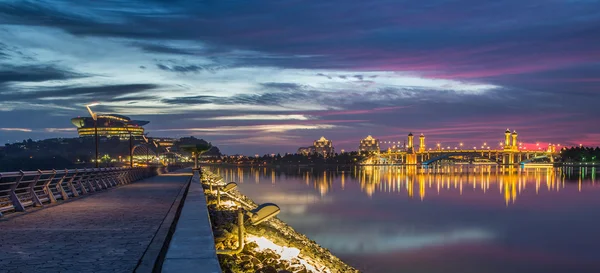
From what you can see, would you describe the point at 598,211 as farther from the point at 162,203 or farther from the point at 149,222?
the point at 149,222

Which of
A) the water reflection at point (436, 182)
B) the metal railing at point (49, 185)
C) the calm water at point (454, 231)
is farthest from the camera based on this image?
the water reflection at point (436, 182)

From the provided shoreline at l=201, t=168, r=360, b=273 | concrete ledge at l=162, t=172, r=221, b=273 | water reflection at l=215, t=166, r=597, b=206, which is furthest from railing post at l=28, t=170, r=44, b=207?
water reflection at l=215, t=166, r=597, b=206

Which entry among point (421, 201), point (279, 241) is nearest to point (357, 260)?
point (279, 241)

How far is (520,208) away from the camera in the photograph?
52.9m

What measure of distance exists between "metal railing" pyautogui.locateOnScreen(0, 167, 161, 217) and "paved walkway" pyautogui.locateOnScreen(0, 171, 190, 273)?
0.78 metres

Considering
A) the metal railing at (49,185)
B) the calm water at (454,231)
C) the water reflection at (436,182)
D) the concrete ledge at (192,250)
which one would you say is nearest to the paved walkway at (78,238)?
the concrete ledge at (192,250)

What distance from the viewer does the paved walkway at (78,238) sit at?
865 centimetres

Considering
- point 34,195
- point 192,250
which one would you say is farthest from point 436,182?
point 192,250

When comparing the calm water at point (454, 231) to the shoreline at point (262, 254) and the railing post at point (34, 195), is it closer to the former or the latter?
the shoreline at point (262, 254)

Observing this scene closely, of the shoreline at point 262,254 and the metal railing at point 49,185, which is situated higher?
the metal railing at point 49,185

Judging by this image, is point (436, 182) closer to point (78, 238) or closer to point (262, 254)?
point (262, 254)

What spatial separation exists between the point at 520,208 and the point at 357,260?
32785 millimetres

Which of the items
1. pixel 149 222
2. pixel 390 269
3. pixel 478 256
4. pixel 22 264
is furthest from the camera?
pixel 478 256

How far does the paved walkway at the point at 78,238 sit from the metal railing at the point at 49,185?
784mm
